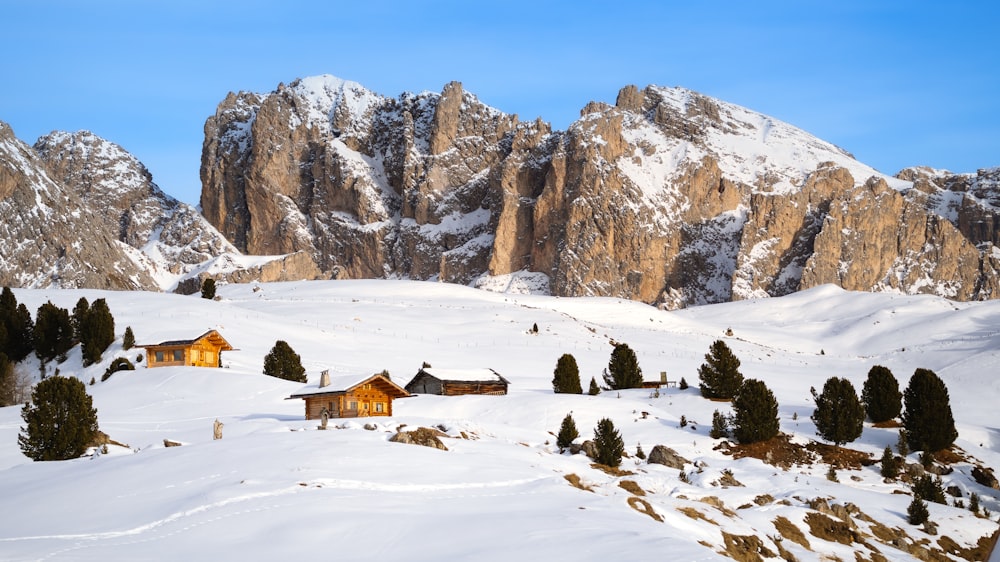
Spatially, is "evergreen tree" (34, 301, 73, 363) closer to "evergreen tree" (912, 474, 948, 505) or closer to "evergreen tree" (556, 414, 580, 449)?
"evergreen tree" (556, 414, 580, 449)

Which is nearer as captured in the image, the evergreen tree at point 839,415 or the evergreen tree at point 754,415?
the evergreen tree at point 754,415

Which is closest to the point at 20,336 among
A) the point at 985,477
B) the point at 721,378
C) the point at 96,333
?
the point at 96,333

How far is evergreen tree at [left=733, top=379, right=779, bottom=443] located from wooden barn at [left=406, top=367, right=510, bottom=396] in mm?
14202

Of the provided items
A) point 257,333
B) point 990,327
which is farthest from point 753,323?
point 257,333

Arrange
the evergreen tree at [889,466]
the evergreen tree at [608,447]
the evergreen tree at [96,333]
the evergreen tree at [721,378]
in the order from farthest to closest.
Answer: the evergreen tree at [96,333] → the evergreen tree at [721,378] → the evergreen tree at [889,466] → the evergreen tree at [608,447]

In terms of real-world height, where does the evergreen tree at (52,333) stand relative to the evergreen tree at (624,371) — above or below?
above

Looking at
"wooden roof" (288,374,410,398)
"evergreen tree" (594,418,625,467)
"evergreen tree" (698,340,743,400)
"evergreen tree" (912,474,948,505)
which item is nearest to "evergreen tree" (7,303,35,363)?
"wooden roof" (288,374,410,398)

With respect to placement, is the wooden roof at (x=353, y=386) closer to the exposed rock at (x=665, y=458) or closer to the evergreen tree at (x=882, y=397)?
the exposed rock at (x=665, y=458)

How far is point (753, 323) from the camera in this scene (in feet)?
409

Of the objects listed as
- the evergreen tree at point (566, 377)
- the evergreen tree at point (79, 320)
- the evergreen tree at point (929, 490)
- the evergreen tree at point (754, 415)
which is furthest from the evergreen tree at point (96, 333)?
the evergreen tree at point (929, 490)

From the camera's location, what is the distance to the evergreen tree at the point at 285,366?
60594mm

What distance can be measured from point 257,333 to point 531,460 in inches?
1754

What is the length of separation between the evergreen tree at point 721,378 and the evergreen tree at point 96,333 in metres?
36.4

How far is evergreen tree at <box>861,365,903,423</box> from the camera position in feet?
172
